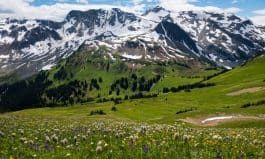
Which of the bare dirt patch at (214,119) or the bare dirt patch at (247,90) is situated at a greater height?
the bare dirt patch at (247,90)

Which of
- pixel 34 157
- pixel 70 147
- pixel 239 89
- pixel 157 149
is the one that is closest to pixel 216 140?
pixel 157 149

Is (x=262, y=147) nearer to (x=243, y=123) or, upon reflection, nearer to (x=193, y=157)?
(x=193, y=157)

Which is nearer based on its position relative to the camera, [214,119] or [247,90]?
[214,119]

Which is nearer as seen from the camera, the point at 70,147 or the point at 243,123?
the point at 70,147

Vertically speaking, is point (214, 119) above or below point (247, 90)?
below

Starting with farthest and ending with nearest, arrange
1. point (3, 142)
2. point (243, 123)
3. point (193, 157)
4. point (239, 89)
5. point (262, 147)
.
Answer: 1. point (239, 89)
2. point (243, 123)
3. point (3, 142)
4. point (262, 147)
5. point (193, 157)

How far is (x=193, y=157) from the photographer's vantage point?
16.3 meters

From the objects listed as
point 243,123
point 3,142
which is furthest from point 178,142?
point 243,123

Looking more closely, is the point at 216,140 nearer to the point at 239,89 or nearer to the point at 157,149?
the point at 157,149

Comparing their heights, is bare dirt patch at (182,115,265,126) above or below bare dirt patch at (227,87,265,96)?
below

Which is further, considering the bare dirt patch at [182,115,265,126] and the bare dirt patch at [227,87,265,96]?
the bare dirt patch at [227,87,265,96]

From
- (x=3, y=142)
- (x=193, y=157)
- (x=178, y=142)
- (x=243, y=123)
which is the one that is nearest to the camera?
(x=193, y=157)

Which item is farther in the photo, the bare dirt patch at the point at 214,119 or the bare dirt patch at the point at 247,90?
the bare dirt patch at the point at 247,90

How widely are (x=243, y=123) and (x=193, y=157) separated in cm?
4731
